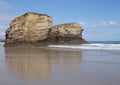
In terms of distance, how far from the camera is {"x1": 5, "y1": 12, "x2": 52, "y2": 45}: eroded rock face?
38531mm

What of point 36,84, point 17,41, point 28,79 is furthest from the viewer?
point 17,41

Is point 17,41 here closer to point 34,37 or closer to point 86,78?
point 34,37

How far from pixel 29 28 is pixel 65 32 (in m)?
6.17

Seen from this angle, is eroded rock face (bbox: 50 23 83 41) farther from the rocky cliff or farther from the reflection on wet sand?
the reflection on wet sand

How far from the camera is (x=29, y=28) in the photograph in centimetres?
3872

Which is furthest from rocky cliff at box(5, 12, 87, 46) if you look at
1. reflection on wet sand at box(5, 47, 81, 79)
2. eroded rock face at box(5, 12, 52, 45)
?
reflection on wet sand at box(5, 47, 81, 79)

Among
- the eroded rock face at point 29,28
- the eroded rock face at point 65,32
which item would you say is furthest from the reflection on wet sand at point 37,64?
the eroded rock face at point 65,32

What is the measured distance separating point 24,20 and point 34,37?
11.3 feet

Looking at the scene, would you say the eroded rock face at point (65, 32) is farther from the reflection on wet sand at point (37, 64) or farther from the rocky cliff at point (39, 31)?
the reflection on wet sand at point (37, 64)

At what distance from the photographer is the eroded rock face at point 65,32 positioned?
1580 inches

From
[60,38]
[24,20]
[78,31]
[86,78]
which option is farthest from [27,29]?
[86,78]

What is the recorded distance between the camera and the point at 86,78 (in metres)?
7.04

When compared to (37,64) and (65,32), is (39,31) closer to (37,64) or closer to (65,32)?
(65,32)

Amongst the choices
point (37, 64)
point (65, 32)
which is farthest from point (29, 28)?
point (37, 64)
